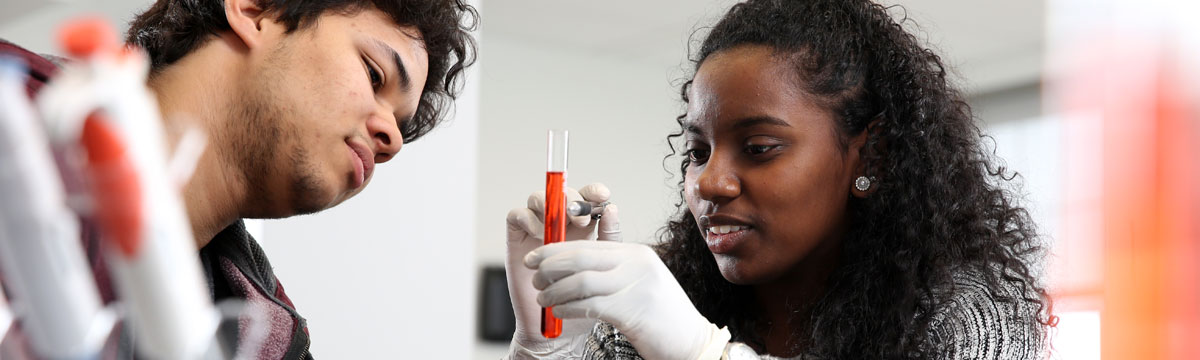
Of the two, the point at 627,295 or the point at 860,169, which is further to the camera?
the point at 860,169

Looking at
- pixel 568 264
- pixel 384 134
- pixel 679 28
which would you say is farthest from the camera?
pixel 679 28

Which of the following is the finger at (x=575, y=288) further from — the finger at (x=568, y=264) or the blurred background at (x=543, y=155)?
the blurred background at (x=543, y=155)

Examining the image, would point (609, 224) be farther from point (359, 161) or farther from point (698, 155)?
point (359, 161)

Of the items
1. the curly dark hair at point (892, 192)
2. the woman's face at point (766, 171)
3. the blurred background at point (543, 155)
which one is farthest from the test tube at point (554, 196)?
the blurred background at point (543, 155)

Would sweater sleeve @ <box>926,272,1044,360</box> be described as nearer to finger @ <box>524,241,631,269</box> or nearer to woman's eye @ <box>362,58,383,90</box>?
finger @ <box>524,241,631,269</box>

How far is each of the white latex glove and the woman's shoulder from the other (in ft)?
0.83

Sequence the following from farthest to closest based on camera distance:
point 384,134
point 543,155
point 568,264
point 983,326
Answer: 1. point 543,155
2. point 384,134
3. point 983,326
4. point 568,264

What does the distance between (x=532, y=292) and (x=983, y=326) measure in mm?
575

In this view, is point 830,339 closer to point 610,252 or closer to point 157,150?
point 610,252

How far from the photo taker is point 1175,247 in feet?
5.98

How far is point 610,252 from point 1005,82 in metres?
4.15

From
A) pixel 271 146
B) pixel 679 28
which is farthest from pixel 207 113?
pixel 679 28

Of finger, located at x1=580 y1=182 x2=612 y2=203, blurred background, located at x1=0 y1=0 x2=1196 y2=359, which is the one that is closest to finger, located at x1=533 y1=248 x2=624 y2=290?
finger, located at x1=580 y1=182 x2=612 y2=203

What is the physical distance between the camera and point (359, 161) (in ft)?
3.71
